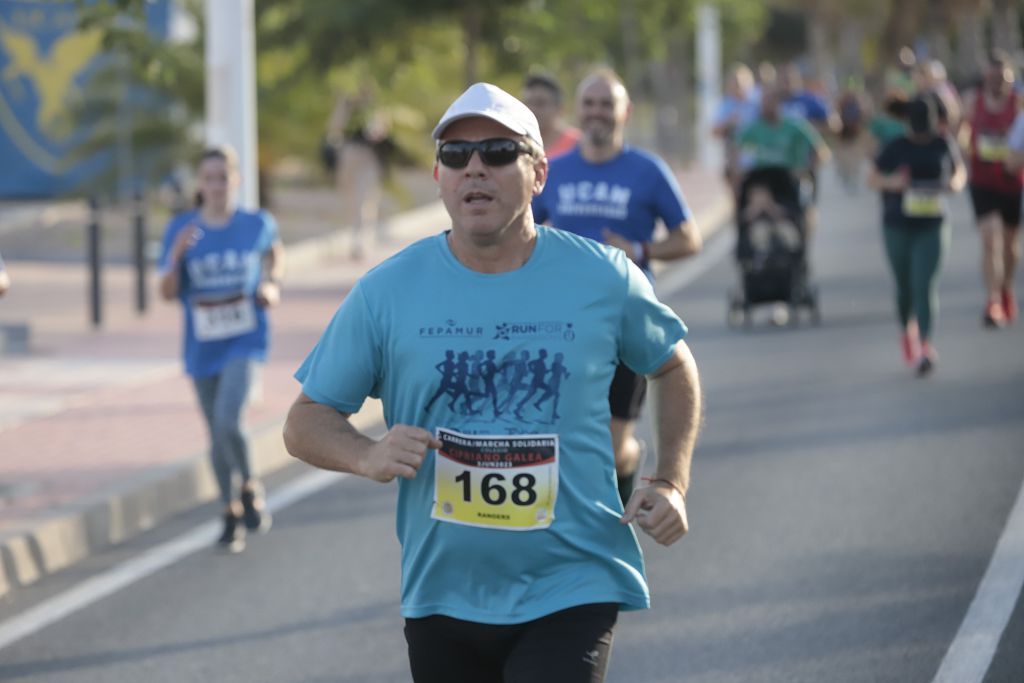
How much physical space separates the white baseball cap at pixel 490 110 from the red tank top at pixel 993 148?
11487mm

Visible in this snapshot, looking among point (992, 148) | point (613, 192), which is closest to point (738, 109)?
point (992, 148)

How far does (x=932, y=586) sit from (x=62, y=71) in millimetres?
21885

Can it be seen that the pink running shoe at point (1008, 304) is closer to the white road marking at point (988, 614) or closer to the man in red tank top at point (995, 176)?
the man in red tank top at point (995, 176)

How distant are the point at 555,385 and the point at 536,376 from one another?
0.15 feet

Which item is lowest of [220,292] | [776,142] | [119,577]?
[119,577]

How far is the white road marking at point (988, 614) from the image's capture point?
21.4ft

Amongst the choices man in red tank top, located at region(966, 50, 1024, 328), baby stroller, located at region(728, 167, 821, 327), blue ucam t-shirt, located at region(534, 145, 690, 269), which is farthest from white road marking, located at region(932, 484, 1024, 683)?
baby stroller, located at region(728, 167, 821, 327)

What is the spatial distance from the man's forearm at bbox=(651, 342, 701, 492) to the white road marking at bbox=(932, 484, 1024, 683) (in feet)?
7.64

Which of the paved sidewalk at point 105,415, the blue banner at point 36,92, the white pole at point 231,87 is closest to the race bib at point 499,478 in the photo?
the paved sidewalk at point 105,415

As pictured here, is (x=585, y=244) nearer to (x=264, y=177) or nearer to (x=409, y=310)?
(x=409, y=310)

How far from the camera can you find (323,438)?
4.31 meters

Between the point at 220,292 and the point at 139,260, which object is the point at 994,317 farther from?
the point at 220,292

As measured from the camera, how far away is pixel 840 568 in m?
8.10

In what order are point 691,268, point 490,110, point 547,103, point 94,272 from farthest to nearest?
point 691,268
point 94,272
point 547,103
point 490,110
